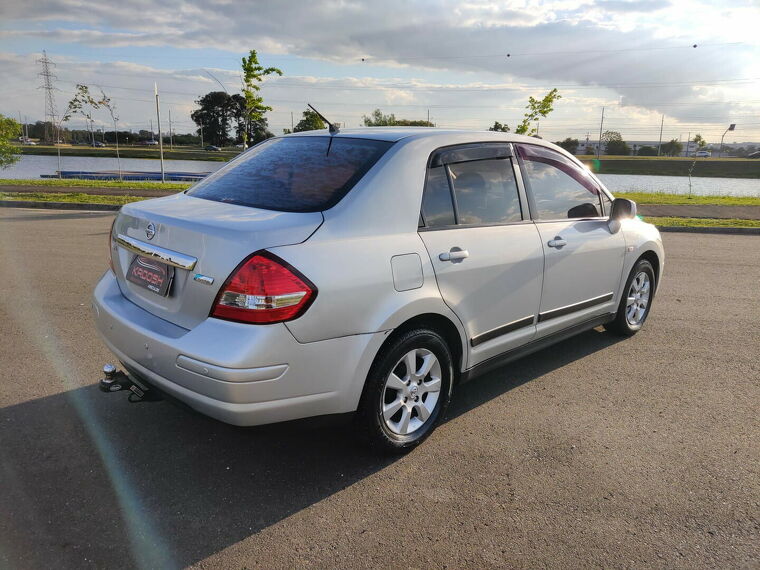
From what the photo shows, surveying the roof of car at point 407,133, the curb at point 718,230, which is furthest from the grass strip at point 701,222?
the roof of car at point 407,133

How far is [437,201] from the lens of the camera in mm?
3232

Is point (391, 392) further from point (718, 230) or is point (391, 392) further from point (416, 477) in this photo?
point (718, 230)

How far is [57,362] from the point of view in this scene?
429 cm

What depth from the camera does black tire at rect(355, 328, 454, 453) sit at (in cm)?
287

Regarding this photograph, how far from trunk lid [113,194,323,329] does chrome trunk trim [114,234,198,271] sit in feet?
0.05

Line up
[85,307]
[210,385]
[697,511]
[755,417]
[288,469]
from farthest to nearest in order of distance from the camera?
[85,307] < [755,417] < [288,469] < [697,511] < [210,385]

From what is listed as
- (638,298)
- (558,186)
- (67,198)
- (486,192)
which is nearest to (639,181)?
(67,198)

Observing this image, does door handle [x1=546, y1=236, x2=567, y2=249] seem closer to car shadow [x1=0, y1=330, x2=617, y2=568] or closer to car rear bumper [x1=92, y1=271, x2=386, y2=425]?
car shadow [x1=0, y1=330, x2=617, y2=568]

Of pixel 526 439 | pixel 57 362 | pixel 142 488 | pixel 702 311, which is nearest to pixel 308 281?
pixel 142 488

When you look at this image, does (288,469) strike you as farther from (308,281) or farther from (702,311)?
(702,311)

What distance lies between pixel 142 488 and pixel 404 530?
1.30 meters

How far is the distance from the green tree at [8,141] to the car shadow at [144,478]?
661 inches

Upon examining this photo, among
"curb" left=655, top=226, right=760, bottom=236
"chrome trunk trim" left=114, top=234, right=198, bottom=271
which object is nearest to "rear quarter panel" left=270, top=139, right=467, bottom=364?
"chrome trunk trim" left=114, top=234, right=198, bottom=271

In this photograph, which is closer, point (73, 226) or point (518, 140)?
A: point (518, 140)
